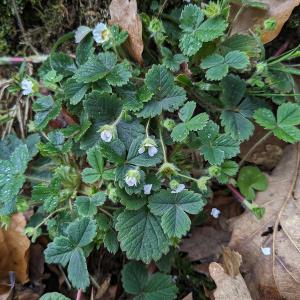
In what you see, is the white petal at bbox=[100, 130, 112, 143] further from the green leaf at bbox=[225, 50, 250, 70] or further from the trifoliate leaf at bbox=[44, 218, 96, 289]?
the green leaf at bbox=[225, 50, 250, 70]

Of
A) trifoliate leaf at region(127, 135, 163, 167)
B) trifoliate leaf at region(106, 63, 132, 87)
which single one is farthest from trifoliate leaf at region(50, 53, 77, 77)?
trifoliate leaf at region(127, 135, 163, 167)

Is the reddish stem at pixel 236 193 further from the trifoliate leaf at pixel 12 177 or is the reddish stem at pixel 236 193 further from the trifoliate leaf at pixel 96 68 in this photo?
the trifoliate leaf at pixel 12 177

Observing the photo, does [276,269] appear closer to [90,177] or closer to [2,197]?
[90,177]

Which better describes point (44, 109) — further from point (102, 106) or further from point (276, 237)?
point (276, 237)

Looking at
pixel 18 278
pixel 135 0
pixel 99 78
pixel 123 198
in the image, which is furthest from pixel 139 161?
pixel 18 278

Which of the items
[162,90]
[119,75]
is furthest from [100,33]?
[162,90]
